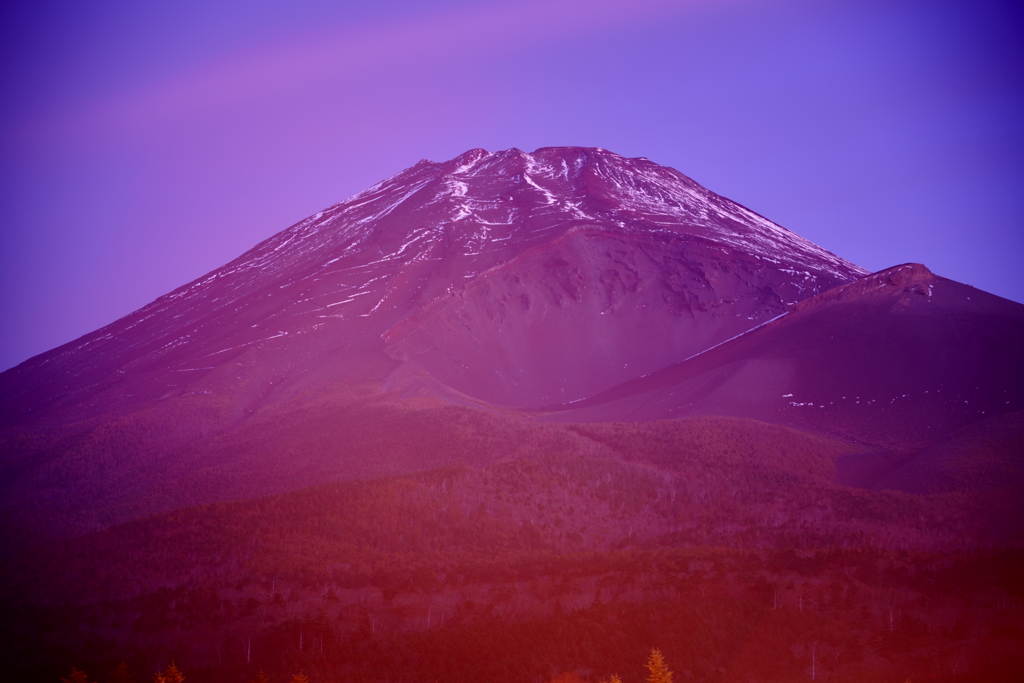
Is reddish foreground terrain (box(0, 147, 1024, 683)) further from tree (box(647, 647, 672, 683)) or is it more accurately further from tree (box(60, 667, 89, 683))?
tree (box(647, 647, 672, 683))

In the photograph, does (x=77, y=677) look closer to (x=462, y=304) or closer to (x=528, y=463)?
(x=528, y=463)

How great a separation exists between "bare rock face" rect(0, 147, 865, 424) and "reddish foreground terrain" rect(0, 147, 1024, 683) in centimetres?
24

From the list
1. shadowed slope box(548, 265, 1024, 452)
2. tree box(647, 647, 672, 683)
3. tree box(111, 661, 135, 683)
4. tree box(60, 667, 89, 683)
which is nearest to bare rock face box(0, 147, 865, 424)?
shadowed slope box(548, 265, 1024, 452)

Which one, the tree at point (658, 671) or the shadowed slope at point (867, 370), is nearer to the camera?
the tree at point (658, 671)

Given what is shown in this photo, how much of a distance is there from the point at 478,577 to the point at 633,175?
49269mm

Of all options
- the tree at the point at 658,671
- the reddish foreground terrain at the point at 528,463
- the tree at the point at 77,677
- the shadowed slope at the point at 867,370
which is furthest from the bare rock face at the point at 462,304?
the tree at the point at 658,671

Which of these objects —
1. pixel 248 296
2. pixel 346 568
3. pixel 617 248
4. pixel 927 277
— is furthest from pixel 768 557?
pixel 248 296

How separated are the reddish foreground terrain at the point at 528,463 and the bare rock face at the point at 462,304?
24cm

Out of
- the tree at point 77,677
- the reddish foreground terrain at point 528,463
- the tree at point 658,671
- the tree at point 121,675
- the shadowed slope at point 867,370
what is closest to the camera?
the tree at point 658,671

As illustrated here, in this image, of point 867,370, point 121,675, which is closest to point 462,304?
point 867,370

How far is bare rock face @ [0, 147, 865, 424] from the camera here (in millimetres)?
43719

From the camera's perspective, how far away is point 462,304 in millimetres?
47938

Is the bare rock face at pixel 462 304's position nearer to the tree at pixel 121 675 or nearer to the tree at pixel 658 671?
the tree at pixel 121 675

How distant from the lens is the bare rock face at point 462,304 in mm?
43719
